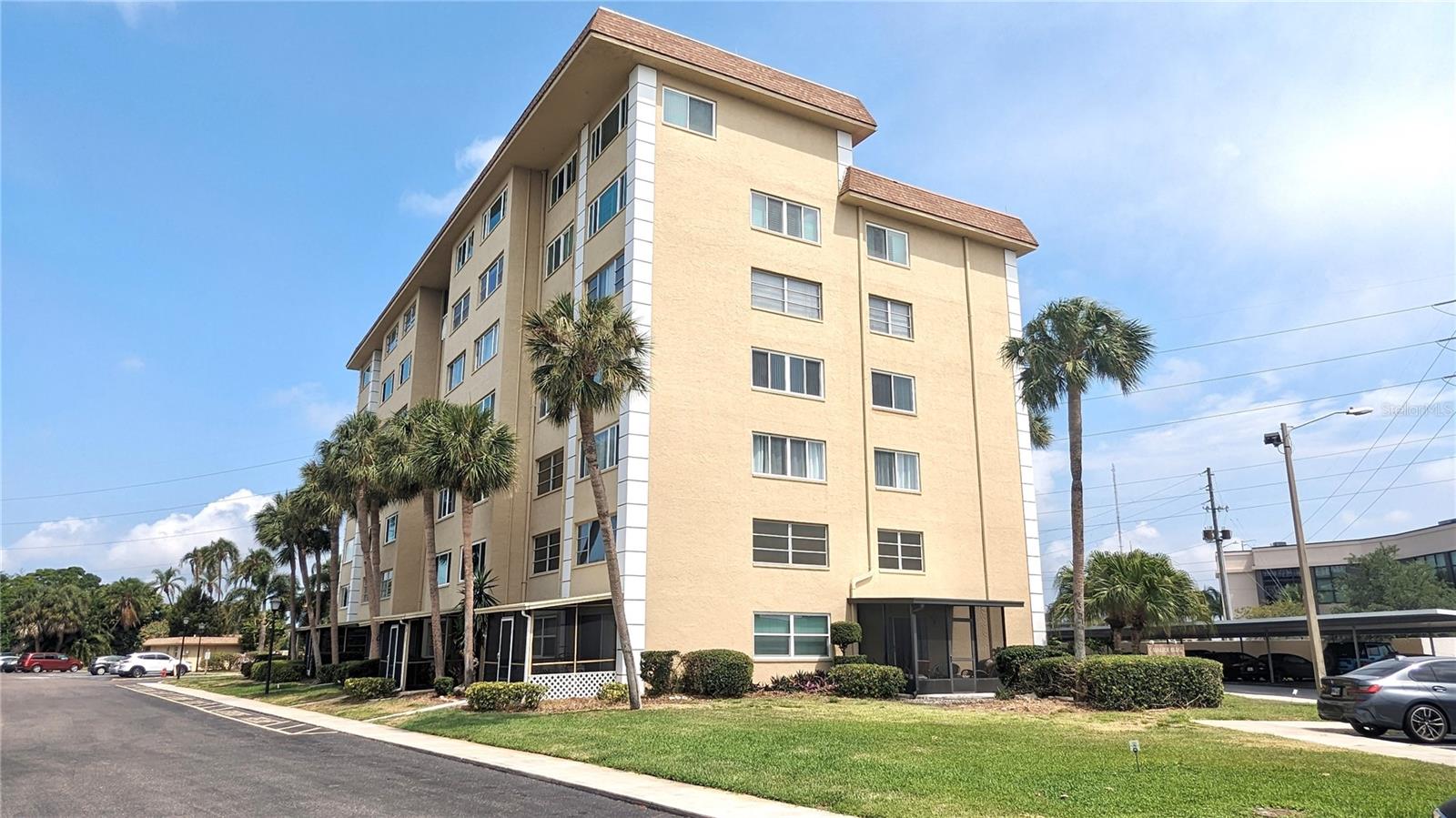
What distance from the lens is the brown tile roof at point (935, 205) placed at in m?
36.3

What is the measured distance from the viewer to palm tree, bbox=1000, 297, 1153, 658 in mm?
30891

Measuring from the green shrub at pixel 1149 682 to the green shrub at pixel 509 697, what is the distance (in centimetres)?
1548

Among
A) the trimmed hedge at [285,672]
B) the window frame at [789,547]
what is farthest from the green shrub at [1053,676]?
the trimmed hedge at [285,672]

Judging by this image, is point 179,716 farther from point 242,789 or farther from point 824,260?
point 824,260

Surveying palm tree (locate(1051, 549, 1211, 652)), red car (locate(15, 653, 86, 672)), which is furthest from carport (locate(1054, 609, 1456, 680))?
red car (locate(15, 653, 86, 672))

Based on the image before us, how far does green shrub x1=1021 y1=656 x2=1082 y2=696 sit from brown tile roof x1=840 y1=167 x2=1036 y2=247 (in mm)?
18015

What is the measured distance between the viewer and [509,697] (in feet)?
86.2

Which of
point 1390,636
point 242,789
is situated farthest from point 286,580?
point 1390,636

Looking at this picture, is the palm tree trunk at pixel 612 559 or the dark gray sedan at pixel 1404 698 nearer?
the dark gray sedan at pixel 1404 698

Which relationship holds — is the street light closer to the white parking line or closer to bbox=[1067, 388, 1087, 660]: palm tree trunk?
bbox=[1067, 388, 1087, 660]: palm tree trunk

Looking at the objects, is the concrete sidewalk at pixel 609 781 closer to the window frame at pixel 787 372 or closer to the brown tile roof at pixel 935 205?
the window frame at pixel 787 372

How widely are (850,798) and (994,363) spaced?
28980 millimetres

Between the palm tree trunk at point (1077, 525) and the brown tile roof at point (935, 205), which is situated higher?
the brown tile roof at point (935, 205)

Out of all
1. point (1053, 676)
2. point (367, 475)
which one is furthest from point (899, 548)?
point (367, 475)
